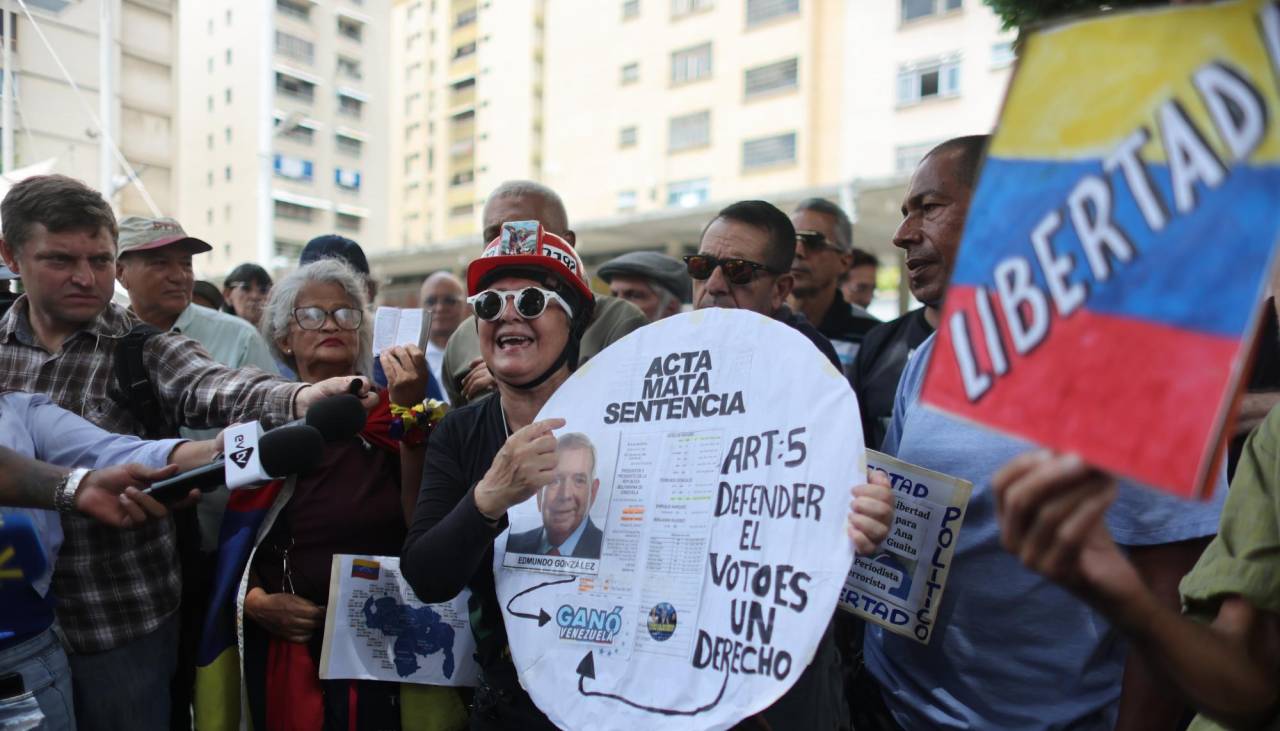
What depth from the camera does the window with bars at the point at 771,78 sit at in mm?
25578

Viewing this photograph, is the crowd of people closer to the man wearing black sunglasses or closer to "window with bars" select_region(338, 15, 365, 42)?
the man wearing black sunglasses

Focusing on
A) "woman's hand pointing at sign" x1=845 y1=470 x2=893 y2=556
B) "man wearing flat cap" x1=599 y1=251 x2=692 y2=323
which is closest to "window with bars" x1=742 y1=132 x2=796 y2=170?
"man wearing flat cap" x1=599 y1=251 x2=692 y2=323

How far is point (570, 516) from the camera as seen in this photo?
1836 millimetres

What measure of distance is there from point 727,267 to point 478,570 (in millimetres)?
1324

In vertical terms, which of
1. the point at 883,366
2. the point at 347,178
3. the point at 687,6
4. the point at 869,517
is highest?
the point at 687,6

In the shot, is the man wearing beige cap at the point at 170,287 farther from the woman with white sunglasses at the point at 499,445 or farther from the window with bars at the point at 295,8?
the window with bars at the point at 295,8

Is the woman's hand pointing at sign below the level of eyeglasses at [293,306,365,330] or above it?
below

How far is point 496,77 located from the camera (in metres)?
43.5

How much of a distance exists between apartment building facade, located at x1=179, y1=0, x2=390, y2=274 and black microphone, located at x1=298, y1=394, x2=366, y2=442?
1567 inches

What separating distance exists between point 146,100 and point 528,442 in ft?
32.0

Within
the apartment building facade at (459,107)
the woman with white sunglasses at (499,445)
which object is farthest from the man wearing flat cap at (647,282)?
the apartment building facade at (459,107)

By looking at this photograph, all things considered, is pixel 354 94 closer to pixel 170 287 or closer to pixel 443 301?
pixel 443 301

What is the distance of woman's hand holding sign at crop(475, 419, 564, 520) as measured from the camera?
1792 mm

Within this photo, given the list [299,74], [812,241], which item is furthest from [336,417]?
[299,74]
